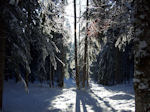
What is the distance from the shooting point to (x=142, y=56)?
96.9 inches

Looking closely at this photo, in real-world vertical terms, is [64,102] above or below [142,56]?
below

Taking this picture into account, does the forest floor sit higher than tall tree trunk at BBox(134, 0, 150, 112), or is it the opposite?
tall tree trunk at BBox(134, 0, 150, 112)

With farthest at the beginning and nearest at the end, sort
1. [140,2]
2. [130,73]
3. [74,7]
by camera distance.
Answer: [130,73] < [74,7] < [140,2]

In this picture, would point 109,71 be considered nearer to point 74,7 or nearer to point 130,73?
point 130,73

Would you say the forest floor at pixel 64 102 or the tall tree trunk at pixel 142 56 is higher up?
the tall tree trunk at pixel 142 56

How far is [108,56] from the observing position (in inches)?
1049

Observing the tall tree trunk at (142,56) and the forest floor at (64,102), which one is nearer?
the tall tree trunk at (142,56)

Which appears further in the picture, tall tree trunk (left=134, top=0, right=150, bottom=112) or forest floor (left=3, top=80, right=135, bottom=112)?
forest floor (left=3, top=80, right=135, bottom=112)

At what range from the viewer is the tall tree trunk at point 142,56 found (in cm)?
239

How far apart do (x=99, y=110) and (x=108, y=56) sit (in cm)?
2131

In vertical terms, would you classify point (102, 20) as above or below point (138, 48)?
above

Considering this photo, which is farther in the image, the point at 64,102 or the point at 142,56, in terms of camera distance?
the point at 64,102

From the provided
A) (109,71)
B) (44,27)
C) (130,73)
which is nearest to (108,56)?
(109,71)

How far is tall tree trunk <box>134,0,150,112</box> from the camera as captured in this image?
7.85 ft
